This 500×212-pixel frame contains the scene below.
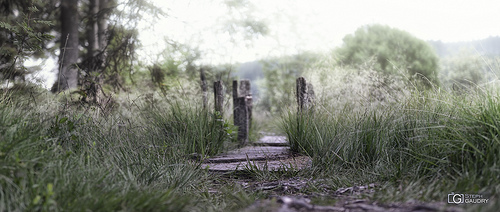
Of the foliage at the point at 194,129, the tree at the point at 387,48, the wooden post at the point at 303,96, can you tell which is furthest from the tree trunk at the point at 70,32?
the tree at the point at 387,48

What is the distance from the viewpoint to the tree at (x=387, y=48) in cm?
1975

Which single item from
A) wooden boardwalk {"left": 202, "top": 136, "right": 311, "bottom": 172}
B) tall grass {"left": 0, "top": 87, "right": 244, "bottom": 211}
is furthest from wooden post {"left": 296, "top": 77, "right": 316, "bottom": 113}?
tall grass {"left": 0, "top": 87, "right": 244, "bottom": 211}

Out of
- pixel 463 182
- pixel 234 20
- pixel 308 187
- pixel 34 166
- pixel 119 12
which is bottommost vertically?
pixel 308 187

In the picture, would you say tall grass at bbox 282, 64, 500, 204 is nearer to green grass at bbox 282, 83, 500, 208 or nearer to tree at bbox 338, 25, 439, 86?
green grass at bbox 282, 83, 500, 208

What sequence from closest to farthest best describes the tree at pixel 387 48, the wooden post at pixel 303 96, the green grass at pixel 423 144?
the green grass at pixel 423 144 → the wooden post at pixel 303 96 → the tree at pixel 387 48

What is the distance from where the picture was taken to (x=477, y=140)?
89.2 inches

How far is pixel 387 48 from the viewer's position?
20297 mm

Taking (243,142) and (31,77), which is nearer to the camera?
(31,77)

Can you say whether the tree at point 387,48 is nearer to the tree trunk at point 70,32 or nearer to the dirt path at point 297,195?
the tree trunk at point 70,32

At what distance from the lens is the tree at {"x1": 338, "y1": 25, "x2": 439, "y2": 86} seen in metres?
19.8

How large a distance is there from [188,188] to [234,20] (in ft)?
30.5

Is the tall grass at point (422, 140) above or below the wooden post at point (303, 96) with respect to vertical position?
below

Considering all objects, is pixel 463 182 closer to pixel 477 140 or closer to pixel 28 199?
pixel 477 140

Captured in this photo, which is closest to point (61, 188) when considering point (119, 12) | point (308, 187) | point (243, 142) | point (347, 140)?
point (308, 187)
